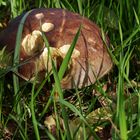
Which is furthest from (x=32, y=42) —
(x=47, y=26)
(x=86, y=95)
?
(x=86, y=95)

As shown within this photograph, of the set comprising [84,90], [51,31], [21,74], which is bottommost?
[84,90]

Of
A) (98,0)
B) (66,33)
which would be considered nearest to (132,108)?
(66,33)

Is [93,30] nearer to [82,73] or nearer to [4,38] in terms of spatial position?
[82,73]

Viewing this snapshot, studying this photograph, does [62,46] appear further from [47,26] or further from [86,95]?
[86,95]

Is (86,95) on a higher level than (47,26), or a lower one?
lower

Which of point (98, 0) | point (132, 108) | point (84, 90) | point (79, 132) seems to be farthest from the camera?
point (98, 0)

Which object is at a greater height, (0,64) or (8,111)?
(0,64)
